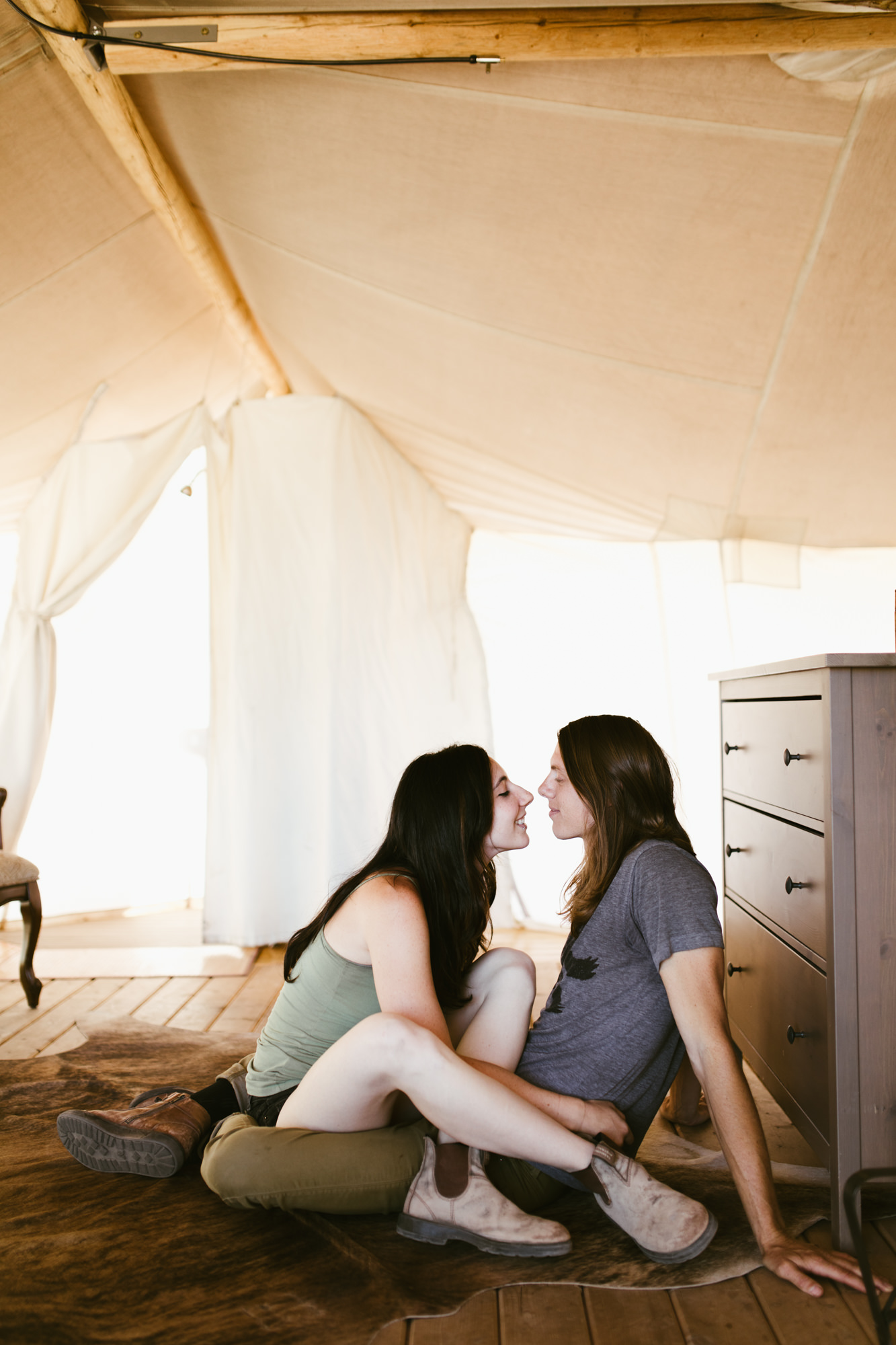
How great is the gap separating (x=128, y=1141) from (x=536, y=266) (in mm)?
2218

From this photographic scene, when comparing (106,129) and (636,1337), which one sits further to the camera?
(106,129)

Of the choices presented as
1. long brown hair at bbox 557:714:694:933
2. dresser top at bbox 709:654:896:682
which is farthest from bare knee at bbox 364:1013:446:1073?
dresser top at bbox 709:654:896:682

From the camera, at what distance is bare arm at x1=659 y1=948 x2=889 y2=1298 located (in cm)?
140

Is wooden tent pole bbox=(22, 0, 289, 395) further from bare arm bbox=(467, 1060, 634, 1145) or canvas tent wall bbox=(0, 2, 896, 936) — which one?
bare arm bbox=(467, 1060, 634, 1145)

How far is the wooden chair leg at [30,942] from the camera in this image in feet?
10.1

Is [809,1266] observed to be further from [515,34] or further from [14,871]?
[14,871]

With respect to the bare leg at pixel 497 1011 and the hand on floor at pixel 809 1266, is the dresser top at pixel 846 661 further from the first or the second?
the hand on floor at pixel 809 1266

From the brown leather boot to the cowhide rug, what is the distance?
0.13ft

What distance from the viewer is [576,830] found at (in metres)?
1.79

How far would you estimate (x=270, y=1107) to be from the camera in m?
1.84

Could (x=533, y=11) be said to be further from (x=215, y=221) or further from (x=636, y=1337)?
(x=636, y=1337)

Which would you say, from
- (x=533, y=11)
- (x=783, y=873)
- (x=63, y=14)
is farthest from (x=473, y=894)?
(x=63, y=14)

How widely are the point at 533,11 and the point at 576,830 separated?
1.60m

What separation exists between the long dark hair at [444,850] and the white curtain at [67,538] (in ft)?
8.01
